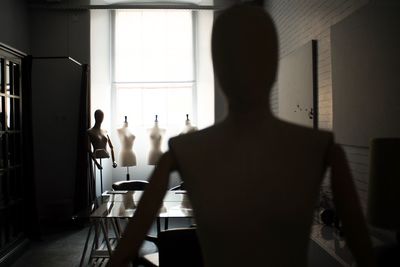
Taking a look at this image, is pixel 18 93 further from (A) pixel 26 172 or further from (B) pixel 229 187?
(B) pixel 229 187

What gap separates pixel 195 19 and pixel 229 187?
19.2ft

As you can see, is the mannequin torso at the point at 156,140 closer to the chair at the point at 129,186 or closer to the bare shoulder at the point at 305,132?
the chair at the point at 129,186

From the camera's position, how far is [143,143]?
6.24m

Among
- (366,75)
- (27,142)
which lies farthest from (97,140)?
(366,75)

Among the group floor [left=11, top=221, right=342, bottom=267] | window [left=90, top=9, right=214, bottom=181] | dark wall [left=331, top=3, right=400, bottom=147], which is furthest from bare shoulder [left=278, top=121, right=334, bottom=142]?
window [left=90, top=9, right=214, bottom=181]

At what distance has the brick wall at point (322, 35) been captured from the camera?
2.45m

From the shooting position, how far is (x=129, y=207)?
10.2 feet

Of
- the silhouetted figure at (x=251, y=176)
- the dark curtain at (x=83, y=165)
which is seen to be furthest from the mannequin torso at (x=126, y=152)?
the silhouetted figure at (x=251, y=176)

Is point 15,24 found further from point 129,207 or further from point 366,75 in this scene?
point 366,75

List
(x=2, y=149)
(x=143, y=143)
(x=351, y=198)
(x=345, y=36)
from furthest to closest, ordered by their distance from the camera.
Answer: (x=143, y=143) → (x=2, y=149) → (x=345, y=36) → (x=351, y=198)

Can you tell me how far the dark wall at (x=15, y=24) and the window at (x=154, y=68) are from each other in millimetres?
1667

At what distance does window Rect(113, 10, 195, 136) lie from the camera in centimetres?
628

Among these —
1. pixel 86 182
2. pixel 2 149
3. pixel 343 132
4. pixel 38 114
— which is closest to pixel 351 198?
pixel 343 132

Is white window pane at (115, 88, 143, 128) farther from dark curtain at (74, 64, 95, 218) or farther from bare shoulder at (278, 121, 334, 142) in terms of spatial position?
bare shoulder at (278, 121, 334, 142)
